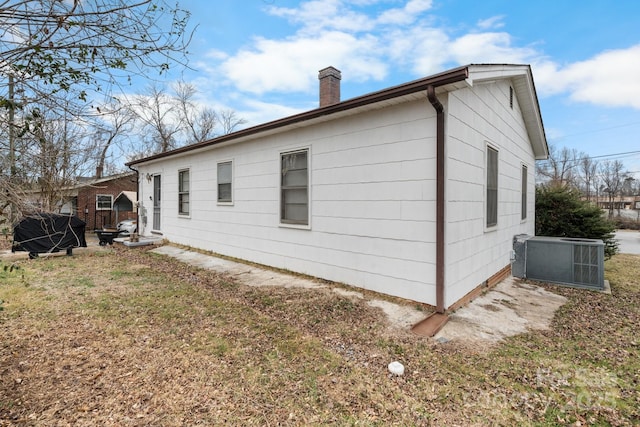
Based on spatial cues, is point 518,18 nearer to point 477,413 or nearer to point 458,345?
point 458,345

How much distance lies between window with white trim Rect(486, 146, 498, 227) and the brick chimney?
11.4 ft

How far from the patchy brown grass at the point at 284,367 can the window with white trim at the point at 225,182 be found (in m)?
3.77

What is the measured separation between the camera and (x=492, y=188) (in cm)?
568

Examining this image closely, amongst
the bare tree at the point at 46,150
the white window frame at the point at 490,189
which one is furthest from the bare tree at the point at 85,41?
the white window frame at the point at 490,189

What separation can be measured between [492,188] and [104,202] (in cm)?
1895

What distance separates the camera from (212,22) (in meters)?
2.55

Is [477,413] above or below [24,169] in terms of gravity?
below

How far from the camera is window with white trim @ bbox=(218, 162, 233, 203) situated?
7.93m

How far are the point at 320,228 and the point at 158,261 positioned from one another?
4.61 m

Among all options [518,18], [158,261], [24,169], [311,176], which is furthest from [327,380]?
[518,18]

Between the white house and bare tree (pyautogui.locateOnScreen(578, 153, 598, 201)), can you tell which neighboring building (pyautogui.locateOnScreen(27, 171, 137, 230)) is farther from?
bare tree (pyautogui.locateOnScreen(578, 153, 598, 201))

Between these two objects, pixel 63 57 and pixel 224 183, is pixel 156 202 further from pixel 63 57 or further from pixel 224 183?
pixel 63 57

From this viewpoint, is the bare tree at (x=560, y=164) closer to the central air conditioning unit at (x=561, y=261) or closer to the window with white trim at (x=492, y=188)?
the central air conditioning unit at (x=561, y=261)

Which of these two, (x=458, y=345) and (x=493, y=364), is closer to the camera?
(x=493, y=364)
